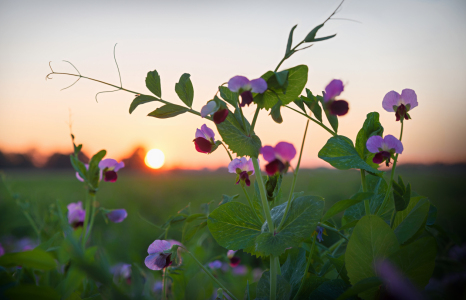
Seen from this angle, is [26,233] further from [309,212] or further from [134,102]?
[309,212]

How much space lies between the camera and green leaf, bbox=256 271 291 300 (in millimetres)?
393

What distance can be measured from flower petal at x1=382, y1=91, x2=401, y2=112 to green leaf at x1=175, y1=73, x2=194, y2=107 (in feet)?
1.17

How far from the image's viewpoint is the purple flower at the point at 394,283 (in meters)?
0.30

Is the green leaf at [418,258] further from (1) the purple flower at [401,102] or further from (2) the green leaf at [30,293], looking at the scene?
(2) the green leaf at [30,293]

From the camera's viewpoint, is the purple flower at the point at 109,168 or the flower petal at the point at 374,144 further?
the purple flower at the point at 109,168

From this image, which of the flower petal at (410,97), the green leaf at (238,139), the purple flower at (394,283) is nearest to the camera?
the purple flower at (394,283)

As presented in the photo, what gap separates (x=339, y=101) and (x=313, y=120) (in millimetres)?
70

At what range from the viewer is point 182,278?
0.61 meters

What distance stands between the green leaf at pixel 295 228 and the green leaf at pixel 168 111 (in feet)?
0.74

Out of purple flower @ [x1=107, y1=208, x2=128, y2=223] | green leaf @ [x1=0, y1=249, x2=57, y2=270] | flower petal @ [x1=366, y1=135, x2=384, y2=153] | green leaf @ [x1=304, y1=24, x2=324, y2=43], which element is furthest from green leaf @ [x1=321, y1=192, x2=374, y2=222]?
purple flower @ [x1=107, y1=208, x2=128, y2=223]

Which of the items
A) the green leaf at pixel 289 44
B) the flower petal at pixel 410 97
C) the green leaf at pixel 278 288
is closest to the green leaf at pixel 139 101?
the green leaf at pixel 289 44

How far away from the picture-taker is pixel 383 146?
1.48ft

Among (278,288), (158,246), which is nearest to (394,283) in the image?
(278,288)

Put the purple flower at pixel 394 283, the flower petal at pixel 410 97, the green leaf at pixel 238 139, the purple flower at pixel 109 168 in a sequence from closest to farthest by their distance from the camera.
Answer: the purple flower at pixel 394 283 < the green leaf at pixel 238 139 < the flower petal at pixel 410 97 < the purple flower at pixel 109 168
